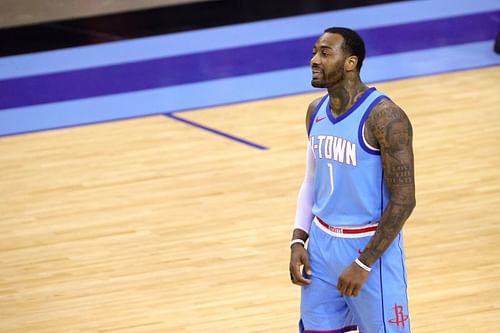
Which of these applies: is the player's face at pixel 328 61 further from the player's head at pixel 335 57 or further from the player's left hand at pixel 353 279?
the player's left hand at pixel 353 279

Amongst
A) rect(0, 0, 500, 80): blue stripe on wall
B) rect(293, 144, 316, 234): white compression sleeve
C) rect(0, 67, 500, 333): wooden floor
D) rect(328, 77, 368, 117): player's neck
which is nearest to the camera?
rect(328, 77, 368, 117): player's neck

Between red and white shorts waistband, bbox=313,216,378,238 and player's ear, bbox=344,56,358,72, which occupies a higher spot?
player's ear, bbox=344,56,358,72

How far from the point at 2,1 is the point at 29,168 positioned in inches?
155

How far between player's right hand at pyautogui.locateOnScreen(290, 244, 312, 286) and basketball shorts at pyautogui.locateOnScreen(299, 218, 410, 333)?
2 cm

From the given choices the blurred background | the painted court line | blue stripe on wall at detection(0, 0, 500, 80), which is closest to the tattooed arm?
the blurred background

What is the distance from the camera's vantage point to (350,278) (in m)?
3.38

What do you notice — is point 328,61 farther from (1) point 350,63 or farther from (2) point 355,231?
(2) point 355,231

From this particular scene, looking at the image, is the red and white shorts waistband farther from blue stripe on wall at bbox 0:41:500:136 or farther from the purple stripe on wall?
the purple stripe on wall

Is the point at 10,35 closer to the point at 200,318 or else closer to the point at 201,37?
the point at 201,37

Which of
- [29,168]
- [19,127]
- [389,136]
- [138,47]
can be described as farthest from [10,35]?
[389,136]

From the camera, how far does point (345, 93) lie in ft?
11.4

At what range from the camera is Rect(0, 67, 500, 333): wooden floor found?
16.7 ft

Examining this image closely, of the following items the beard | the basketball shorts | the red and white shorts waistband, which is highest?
the beard

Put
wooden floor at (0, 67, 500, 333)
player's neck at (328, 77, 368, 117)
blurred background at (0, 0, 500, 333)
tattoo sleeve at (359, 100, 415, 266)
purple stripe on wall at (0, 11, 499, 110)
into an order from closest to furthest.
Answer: tattoo sleeve at (359, 100, 415, 266), player's neck at (328, 77, 368, 117), wooden floor at (0, 67, 500, 333), blurred background at (0, 0, 500, 333), purple stripe on wall at (0, 11, 499, 110)
